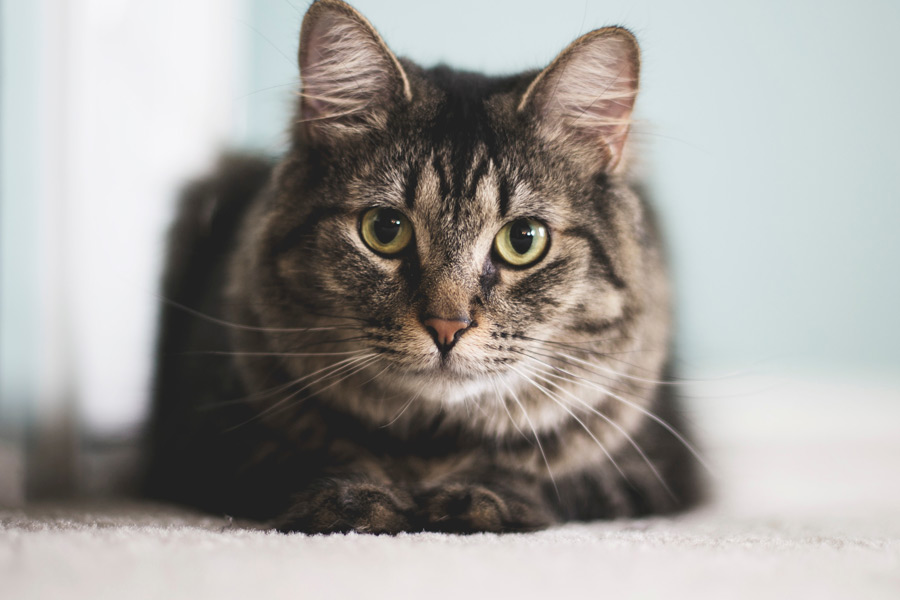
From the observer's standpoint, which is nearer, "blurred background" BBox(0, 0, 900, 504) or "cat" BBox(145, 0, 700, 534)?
"cat" BBox(145, 0, 700, 534)

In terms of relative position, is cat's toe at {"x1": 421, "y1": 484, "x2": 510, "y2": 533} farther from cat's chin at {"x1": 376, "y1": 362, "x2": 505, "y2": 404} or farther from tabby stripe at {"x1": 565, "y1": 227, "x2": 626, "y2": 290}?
tabby stripe at {"x1": 565, "y1": 227, "x2": 626, "y2": 290}

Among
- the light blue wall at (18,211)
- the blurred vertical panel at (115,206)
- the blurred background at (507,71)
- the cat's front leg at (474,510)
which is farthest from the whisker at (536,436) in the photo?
the light blue wall at (18,211)

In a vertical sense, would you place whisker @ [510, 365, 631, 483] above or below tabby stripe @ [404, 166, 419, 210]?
below

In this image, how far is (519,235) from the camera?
1.01m

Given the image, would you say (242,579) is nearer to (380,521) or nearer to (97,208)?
(380,521)

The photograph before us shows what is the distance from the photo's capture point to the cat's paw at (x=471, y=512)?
34.8 inches

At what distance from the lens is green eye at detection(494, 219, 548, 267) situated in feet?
3.30

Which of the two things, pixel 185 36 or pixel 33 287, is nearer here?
pixel 33 287

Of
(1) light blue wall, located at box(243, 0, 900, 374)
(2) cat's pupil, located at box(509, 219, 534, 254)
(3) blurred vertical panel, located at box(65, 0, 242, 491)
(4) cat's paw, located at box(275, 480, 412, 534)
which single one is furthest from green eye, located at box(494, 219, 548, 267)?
(3) blurred vertical panel, located at box(65, 0, 242, 491)

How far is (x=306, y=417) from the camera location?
1.13 meters

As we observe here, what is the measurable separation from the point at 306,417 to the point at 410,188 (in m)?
0.42

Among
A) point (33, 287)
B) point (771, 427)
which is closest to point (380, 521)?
point (33, 287)

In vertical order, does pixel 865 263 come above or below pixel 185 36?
below

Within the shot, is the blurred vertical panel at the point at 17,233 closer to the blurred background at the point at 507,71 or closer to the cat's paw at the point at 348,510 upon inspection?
the blurred background at the point at 507,71
